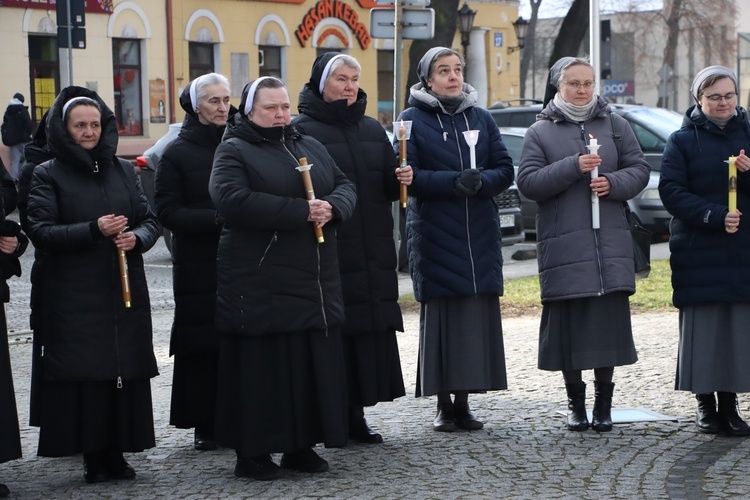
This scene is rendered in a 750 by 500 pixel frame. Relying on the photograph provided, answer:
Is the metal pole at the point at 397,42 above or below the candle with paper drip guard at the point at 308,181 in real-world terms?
above

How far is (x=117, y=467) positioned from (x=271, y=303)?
3.63 feet

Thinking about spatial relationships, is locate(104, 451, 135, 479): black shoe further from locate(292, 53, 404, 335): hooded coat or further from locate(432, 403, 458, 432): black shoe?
locate(432, 403, 458, 432): black shoe

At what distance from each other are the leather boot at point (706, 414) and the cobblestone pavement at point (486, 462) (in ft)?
0.19

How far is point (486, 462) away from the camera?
269 inches

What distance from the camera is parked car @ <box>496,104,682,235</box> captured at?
57.8 feet

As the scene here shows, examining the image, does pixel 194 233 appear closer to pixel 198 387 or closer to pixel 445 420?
pixel 198 387

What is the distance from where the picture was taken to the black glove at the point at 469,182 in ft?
24.3

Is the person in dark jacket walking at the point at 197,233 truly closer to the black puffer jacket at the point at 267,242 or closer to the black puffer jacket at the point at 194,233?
the black puffer jacket at the point at 194,233

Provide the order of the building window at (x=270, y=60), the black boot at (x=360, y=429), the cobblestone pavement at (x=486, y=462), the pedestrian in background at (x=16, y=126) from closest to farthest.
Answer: the cobblestone pavement at (x=486, y=462) → the black boot at (x=360, y=429) → the pedestrian in background at (x=16, y=126) → the building window at (x=270, y=60)

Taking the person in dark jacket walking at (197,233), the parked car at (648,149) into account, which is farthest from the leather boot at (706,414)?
the parked car at (648,149)

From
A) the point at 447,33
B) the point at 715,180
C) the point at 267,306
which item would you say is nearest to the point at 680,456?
the point at 715,180

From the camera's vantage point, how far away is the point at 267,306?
21.4 ft

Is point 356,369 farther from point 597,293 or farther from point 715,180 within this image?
point 715,180

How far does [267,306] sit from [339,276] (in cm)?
47
